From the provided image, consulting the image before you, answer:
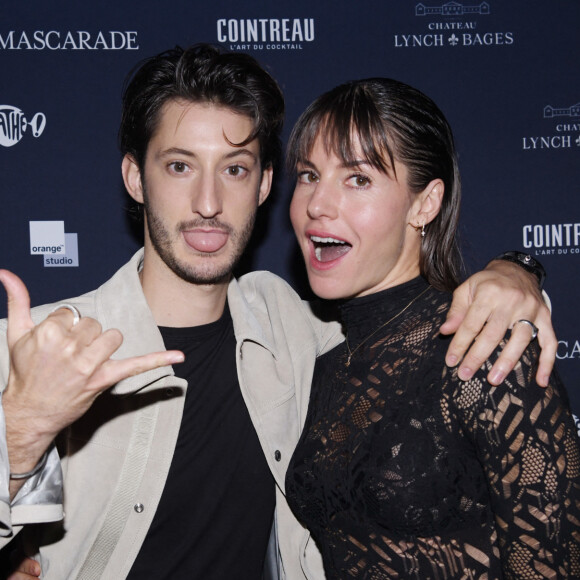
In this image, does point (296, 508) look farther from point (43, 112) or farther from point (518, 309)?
point (43, 112)

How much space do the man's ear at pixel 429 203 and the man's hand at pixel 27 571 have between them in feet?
4.28

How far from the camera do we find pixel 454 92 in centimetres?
249

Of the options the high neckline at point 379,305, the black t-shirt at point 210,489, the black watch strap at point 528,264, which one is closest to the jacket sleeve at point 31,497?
the black t-shirt at point 210,489

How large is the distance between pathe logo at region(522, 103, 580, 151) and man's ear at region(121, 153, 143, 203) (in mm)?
1609

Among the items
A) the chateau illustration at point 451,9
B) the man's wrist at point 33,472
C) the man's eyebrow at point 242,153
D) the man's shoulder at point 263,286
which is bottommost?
the man's wrist at point 33,472

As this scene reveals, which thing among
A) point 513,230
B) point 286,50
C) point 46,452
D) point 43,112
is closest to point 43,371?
point 46,452

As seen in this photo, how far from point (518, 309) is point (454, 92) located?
152cm

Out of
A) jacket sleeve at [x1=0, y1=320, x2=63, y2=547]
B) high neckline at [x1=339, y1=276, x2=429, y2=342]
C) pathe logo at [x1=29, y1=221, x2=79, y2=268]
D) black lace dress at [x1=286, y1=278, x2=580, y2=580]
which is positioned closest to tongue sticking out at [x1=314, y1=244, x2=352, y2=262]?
high neckline at [x1=339, y1=276, x2=429, y2=342]

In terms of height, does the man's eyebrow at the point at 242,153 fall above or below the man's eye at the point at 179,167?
above

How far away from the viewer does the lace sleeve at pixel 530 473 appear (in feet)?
3.58

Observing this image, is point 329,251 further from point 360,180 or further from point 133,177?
point 133,177

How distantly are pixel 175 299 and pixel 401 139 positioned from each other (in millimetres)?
787

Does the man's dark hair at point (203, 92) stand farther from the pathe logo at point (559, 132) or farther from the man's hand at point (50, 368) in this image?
the pathe logo at point (559, 132)

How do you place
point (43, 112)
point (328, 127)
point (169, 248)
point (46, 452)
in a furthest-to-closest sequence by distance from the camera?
point (43, 112) < point (169, 248) < point (328, 127) < point (46, 452)
